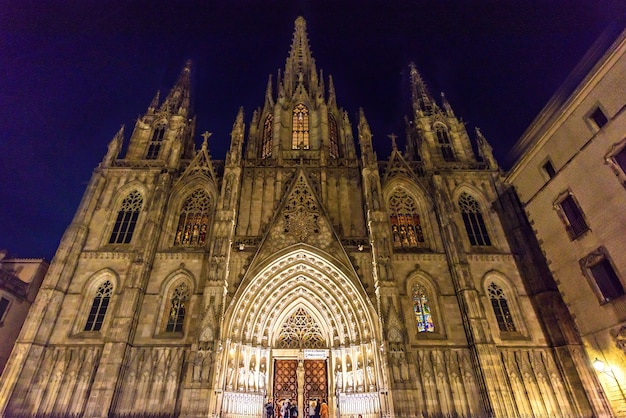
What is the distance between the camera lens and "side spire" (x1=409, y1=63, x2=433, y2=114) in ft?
89.4

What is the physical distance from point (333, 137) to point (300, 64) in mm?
10569

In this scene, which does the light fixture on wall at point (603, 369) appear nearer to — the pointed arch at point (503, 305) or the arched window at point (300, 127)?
the pointed arch at point (503, 305)

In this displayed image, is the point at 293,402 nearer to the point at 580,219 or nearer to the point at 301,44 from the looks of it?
the point at 580,219

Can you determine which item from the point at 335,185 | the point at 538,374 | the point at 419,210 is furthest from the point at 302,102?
the point at 538,374

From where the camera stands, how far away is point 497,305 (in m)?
16.8

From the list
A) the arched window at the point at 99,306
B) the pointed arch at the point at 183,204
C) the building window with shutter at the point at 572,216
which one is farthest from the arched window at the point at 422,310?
the arched window at the point at 99,306

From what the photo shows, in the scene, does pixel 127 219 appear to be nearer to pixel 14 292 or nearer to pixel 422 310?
pixel 14 292

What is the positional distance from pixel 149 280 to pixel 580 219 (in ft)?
66.0

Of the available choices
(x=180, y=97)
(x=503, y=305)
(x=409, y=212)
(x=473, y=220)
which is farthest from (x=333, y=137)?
(x=503, y=305)

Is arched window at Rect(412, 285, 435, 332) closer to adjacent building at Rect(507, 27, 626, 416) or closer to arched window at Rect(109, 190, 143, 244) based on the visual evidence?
adjacent building at Rect(507, 27, 626, 416)

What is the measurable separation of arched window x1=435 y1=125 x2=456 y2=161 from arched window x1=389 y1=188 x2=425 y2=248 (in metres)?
5.46

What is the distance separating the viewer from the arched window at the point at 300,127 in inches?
940

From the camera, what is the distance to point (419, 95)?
94.9ft

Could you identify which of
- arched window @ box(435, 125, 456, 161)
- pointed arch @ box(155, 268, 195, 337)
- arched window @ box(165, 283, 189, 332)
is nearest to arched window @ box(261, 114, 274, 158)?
pointed arch @ box(155, 268, 195, 337)
